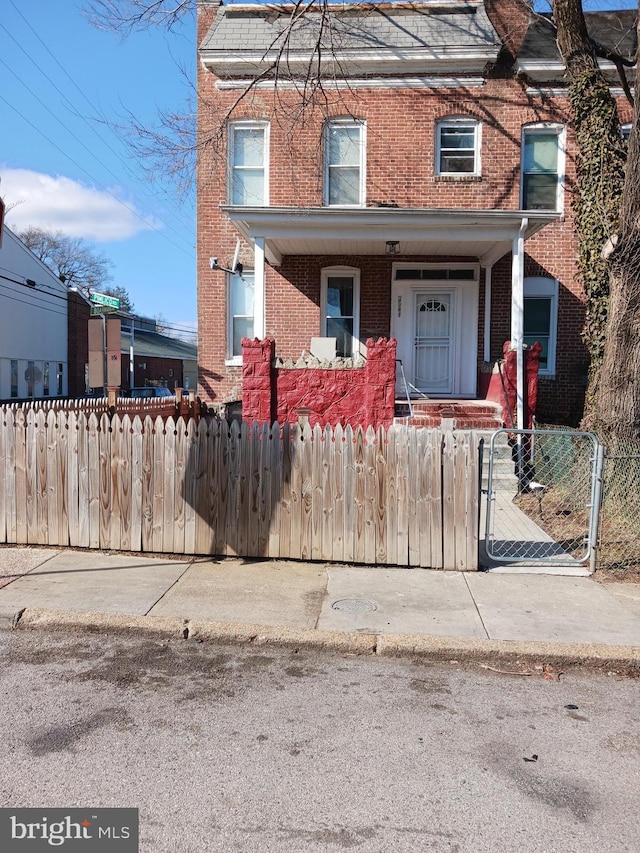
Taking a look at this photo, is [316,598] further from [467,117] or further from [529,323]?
[467,117]

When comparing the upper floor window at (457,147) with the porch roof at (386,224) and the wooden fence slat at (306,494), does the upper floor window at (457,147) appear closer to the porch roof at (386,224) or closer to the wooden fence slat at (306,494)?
the porch roof at (386,224)

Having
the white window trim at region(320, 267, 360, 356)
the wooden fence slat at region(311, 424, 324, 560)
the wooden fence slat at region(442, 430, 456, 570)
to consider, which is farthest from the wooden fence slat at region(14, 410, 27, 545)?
the white window trim at region(320, 267, 360, 356)

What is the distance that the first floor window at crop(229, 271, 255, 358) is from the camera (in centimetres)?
1505

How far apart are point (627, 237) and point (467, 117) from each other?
314 inches

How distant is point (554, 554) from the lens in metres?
6.94

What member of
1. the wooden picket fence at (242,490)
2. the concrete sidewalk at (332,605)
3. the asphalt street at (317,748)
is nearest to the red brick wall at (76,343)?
the wooden picket fence at (242,490)

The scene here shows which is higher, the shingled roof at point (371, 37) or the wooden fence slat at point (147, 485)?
the shingled roof at point (371, 37)

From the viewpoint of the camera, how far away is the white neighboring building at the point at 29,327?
1236 inches

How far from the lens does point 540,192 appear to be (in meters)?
14.5

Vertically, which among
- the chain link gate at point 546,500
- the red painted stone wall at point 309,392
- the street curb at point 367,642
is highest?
the red painted stone wall at point 309,392

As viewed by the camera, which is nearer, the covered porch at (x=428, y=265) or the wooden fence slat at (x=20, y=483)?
the wooden fence slat at (x=20, y=483)

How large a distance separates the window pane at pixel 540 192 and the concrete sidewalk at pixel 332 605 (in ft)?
34.9

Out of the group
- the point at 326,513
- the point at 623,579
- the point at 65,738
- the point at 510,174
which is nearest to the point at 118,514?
the point at 326,513

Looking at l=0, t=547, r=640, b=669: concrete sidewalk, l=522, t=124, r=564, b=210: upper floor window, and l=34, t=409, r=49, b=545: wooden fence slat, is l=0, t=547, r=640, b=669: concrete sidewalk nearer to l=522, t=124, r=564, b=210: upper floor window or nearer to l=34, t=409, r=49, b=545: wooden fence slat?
l=34, t=409, r=49, b=545: wooden fence slat
